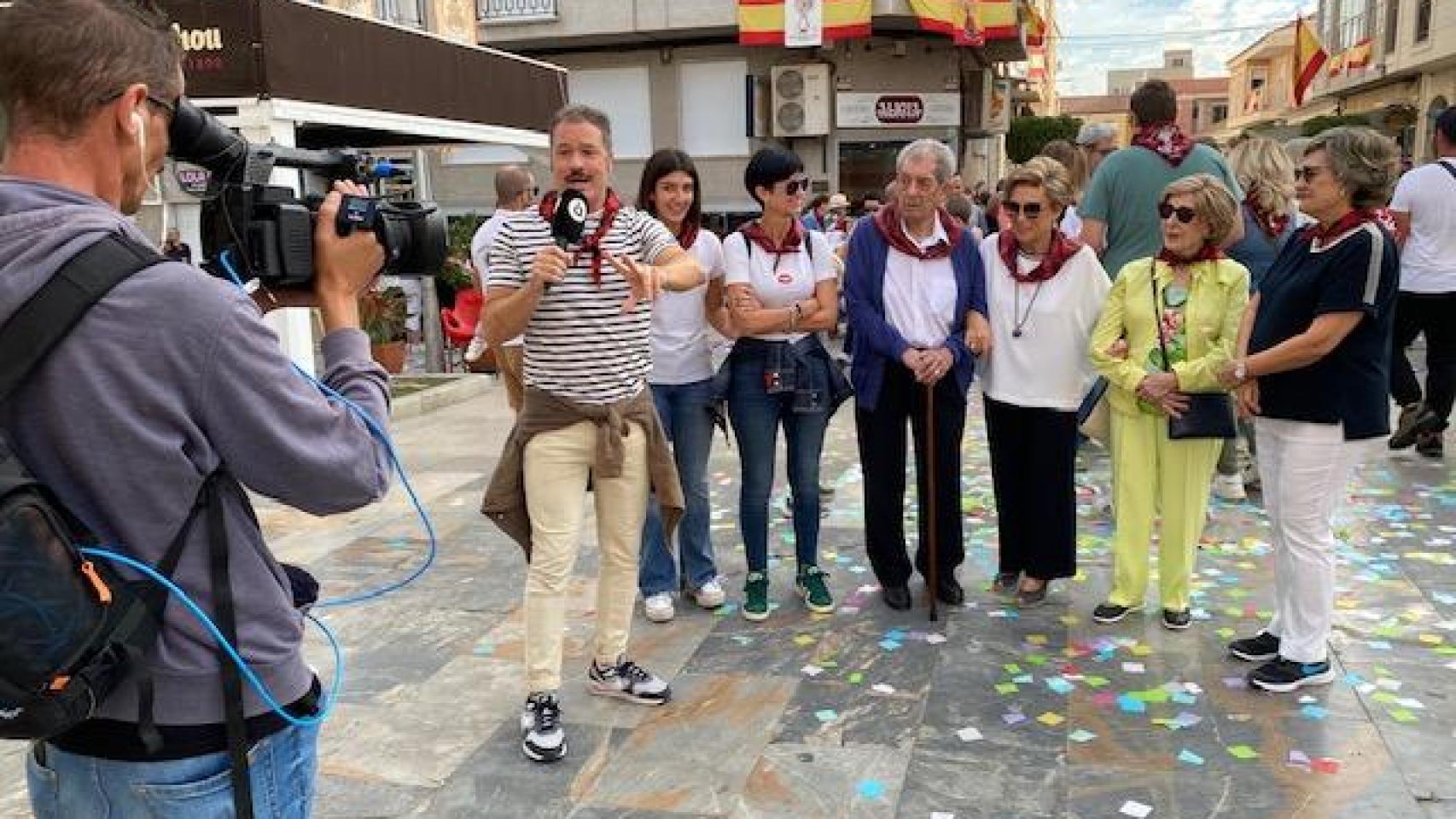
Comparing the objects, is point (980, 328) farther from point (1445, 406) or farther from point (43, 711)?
point (1445, 406)

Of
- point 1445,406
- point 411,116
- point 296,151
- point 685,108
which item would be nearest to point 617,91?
point 685,108

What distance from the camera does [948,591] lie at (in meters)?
4.48

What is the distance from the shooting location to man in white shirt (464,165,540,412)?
3875 mm

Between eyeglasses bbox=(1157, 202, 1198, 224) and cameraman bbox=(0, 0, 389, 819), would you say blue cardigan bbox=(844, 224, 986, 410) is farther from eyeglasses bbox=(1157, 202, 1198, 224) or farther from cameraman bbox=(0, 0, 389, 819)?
cameraman bbox=(0, 0, 389, 819)

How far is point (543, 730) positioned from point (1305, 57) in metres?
23.0

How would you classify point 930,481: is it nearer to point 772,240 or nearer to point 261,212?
point 772,240

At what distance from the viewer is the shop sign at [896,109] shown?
A: 2144 cm

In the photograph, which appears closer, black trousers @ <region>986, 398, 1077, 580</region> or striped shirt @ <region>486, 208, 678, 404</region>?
striped shirt @ <region>486, 208, 678, 404</region>

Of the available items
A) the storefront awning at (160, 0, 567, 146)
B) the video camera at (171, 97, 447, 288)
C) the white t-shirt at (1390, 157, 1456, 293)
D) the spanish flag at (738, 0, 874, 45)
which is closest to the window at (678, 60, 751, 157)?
the spanish flag at (738, 0, 874, 45)

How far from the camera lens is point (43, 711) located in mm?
1276

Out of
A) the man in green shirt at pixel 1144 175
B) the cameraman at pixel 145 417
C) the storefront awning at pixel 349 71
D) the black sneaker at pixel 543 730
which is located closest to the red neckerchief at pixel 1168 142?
the man in green shirt at pixel 1144 175

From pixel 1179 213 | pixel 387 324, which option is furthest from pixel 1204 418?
pixel 387 324

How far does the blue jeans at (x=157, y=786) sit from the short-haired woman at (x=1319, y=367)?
10.5ft

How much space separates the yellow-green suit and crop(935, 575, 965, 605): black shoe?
597 millimetres
